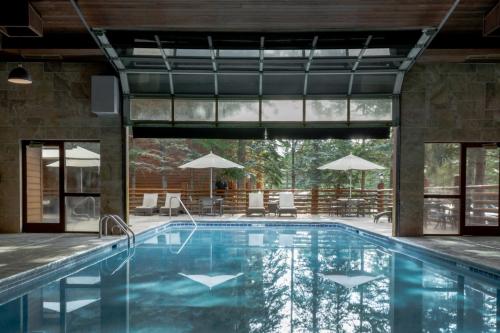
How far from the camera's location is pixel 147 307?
14.6 feet

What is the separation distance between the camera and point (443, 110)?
329 inches

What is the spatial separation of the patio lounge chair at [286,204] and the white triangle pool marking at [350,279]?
6.97 m

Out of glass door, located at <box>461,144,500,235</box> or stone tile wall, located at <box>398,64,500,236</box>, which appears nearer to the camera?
stone tile wall, located at <box>398,64,500,236</box>

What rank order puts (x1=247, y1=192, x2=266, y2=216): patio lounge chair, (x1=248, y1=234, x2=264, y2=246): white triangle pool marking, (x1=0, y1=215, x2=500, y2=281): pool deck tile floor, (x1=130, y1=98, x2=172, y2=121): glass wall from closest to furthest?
(x1=0, y1=215, x2=500, y2=281): pool deck tile floor
(x1=130, y1=98, x2=172, y2=121): glass wall
(x1=248, y1=234, x2=264, y2=246): white triangle pool marking
(x1=247, y1=192, x2=266, y2=216): patio lounge chair

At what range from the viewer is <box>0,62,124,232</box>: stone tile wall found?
28.0 feet

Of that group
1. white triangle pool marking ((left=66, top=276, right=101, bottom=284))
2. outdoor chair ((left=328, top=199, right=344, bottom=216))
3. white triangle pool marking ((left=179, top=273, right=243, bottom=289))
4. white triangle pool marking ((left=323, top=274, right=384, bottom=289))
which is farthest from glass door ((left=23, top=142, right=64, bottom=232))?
outdoor chair ((left=328, top=199, right=344, bottom=216))

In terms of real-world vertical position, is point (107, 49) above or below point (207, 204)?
above

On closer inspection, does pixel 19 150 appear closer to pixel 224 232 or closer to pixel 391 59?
pixel 224 232

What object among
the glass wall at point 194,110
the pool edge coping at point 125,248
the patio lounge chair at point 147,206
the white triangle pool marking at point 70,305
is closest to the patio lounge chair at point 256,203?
the pool edge coping at point 125,248

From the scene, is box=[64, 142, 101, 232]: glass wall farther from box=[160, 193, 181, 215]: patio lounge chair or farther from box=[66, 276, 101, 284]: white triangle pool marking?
box=[160, 193, 181, 215]: patio lounge chair

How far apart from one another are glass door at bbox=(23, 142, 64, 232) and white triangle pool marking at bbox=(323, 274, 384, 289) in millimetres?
6172

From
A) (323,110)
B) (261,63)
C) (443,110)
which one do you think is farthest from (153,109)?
(443,110)

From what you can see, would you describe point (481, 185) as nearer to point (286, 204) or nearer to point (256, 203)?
point (286, 204)

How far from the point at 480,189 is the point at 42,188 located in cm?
962
